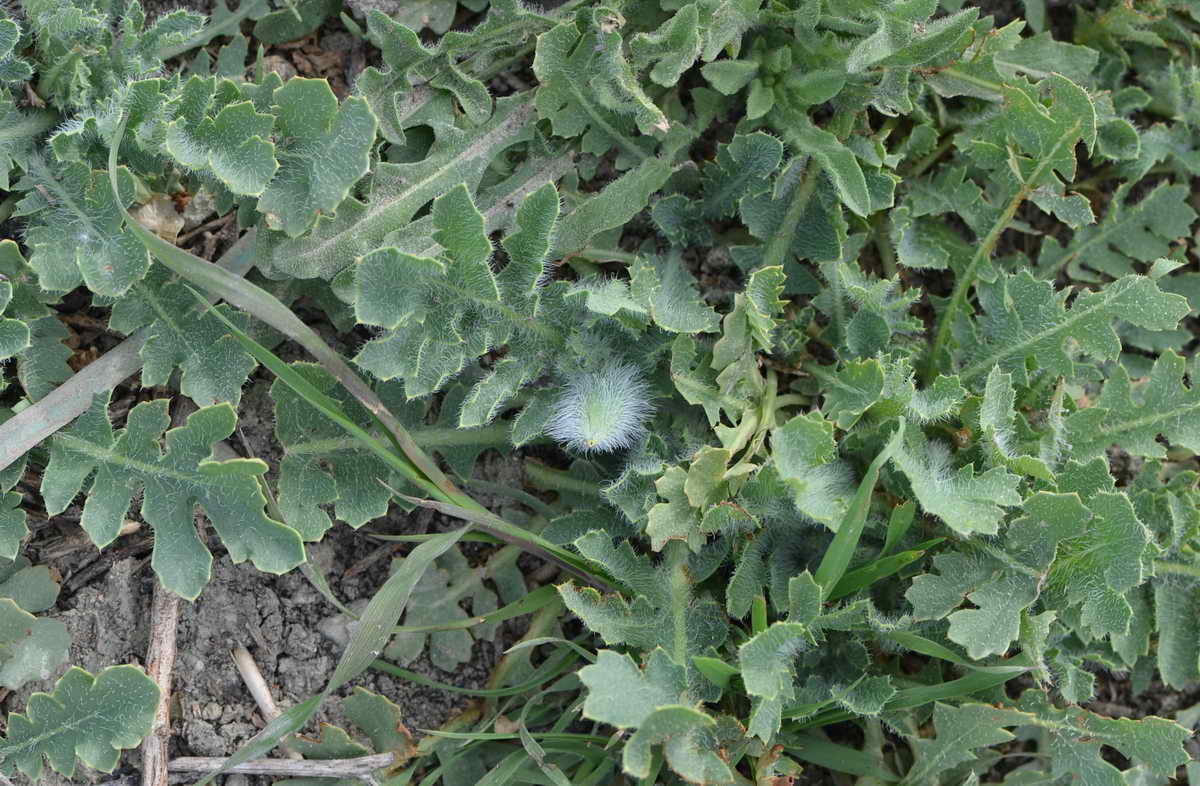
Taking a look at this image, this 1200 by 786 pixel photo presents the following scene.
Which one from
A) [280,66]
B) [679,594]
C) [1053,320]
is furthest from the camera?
[280,66]

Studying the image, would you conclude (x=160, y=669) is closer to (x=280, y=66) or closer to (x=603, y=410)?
(x=603, y=410)

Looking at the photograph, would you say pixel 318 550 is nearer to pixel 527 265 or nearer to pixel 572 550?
pixel 572 550

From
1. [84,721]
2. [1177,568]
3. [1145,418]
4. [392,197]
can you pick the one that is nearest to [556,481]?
[392,197]

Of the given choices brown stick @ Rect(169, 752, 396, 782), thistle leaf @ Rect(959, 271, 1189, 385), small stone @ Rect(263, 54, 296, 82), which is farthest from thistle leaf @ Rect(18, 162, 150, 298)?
thistle leaf @ Rect(959, 271, 1189, 385)

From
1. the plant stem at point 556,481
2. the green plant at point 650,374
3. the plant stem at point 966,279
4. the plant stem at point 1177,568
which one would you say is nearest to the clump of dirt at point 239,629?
the green plant at point 650,374

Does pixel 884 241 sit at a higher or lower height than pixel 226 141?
lower

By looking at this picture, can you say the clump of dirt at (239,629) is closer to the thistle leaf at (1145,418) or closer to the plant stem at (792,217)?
the plant stem at (792,217)
